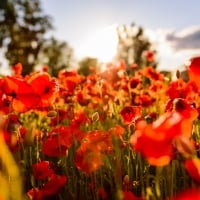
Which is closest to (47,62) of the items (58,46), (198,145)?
(58,46)

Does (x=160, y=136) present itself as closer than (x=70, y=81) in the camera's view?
Yes

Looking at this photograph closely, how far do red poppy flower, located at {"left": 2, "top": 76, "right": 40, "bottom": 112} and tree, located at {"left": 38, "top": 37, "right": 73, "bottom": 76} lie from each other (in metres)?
38.9

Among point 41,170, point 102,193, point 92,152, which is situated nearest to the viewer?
point 92,152

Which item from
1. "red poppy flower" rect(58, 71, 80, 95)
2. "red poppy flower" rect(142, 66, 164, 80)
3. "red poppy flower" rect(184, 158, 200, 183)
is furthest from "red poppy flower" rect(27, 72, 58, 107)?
"red poppy flower" rect(142, 66, 164, 80)

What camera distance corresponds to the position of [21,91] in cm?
177

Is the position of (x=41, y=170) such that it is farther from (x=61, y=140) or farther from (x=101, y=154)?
(x=101, y=154)

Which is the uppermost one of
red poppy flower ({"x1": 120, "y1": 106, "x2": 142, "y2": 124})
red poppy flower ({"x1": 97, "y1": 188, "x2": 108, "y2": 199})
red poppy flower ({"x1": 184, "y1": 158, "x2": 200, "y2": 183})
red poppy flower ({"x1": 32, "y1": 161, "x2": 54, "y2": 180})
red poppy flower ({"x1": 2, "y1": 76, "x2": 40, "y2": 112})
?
red poppy flower ({"x1": 2, "y1": 76, "x2": 40, "y2": 112})

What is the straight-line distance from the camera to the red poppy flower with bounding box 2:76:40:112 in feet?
5.77

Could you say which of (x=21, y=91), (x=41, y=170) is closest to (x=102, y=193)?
(x=41, y=170)

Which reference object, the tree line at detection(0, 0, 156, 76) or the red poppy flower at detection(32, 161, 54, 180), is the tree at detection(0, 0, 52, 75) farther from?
the red poppy flower at detection(32, 161, 54, 180)

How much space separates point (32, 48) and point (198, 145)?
40353mm

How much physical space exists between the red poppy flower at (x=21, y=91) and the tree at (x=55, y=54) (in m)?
38.9

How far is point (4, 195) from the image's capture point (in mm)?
1040

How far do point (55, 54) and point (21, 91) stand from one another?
44.0m
